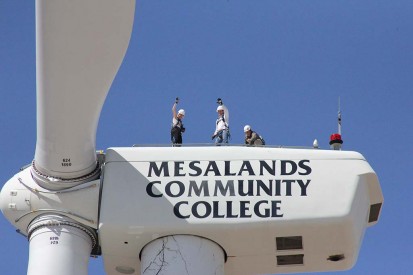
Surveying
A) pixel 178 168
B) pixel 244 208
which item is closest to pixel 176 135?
pixel 178 168

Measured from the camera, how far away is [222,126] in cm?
2728

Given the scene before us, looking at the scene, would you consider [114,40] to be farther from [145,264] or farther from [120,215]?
[145,264]

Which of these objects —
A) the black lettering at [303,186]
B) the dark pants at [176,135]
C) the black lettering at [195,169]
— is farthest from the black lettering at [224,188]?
the dark pants at [176,135]

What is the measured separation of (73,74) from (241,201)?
5883 mm

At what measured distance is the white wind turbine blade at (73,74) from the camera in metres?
20.7

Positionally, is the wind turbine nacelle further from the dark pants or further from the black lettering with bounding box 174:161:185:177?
the dark pants

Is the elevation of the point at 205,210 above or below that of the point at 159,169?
below

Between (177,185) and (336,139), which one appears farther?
(336,139)

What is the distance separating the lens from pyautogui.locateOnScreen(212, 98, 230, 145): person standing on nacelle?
26969 mm

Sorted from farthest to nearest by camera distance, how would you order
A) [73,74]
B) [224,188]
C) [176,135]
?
[176,135] → [224,188] → [73,74]

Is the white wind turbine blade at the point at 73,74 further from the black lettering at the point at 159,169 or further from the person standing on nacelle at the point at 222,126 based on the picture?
the person standing on nacelle at the point at 222,126

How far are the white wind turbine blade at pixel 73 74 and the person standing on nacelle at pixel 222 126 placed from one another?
4.61 m

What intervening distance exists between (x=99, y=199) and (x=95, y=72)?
4.05 meters

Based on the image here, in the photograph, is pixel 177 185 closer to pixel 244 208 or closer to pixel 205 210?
pixel 205 210
